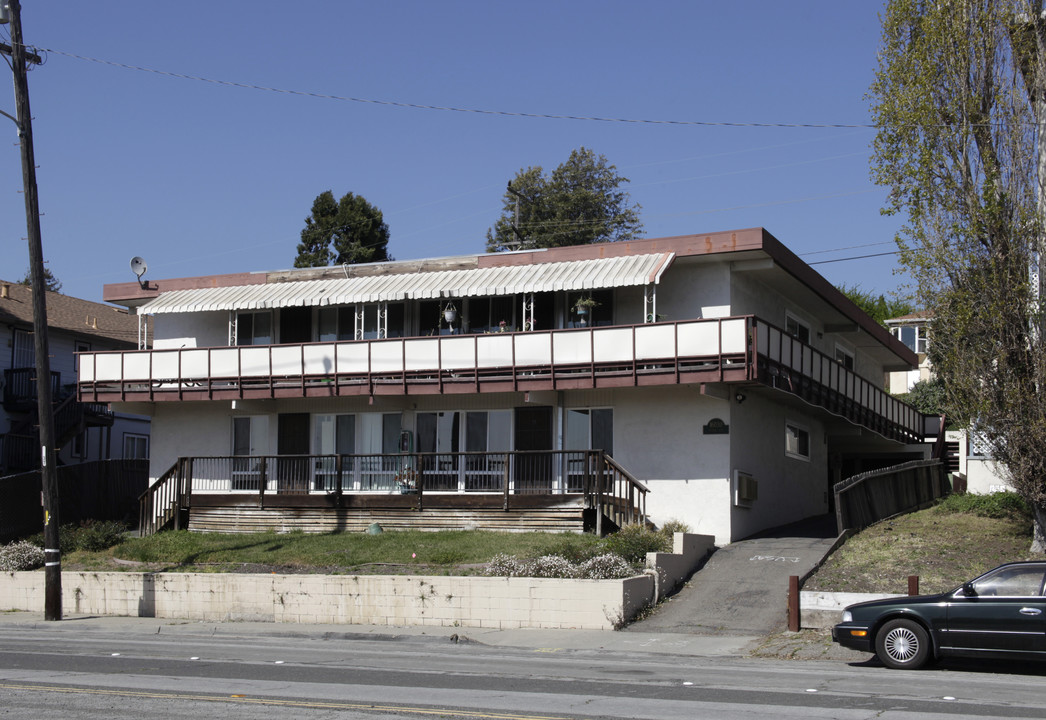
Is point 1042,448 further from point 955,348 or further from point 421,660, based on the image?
point 421,660

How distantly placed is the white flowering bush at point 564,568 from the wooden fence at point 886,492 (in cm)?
454

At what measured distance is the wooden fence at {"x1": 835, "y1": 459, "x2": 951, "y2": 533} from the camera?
2131cm

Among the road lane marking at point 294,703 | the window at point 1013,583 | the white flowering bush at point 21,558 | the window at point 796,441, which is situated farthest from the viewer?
the window at point 796,441

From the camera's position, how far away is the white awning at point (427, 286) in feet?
78.6

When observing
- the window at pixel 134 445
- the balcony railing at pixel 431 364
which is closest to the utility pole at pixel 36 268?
the balcony railing at pixel 431 364

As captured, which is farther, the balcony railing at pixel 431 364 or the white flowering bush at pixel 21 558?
the white flowering bush at pixel 21 558

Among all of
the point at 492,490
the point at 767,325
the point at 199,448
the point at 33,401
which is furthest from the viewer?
the point at 33,401

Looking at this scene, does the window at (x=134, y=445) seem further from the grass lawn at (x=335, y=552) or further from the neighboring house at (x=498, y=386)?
the grass lawn at (x=335, y=552)

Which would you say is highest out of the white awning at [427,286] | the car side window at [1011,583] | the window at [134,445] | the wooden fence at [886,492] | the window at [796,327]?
the white awning at [427,286]

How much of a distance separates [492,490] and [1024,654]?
44.4 ft

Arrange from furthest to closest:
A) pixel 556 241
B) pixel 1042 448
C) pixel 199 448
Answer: pixel 556 241 → pixel 199 448 → pixel 1042 448

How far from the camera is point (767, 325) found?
76.4 feet

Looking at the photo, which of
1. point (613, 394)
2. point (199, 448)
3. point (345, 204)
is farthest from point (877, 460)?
point (345, 204)

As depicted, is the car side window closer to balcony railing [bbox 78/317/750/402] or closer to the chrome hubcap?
the chrome hubcap
